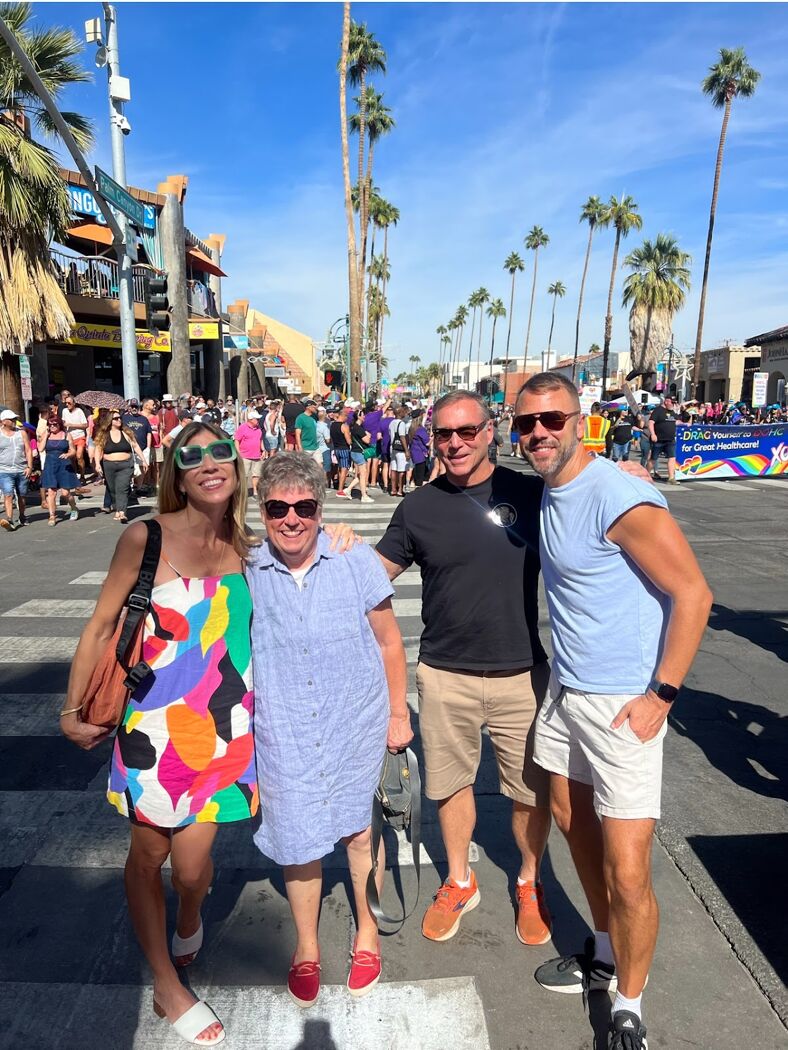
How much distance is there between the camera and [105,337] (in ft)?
76.2

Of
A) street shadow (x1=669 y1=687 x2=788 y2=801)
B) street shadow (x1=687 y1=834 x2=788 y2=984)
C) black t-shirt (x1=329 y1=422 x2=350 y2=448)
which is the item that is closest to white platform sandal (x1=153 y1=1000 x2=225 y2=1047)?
street shadow (x1=687 y1=834 x2=788 y2=984)

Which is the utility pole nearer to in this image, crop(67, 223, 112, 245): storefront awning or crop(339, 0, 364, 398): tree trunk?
crop(67, 223, 112, 245): storefront awning

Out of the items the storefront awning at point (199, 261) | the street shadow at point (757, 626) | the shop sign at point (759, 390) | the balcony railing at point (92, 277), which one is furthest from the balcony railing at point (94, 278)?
the shop sign at point (759, 390)

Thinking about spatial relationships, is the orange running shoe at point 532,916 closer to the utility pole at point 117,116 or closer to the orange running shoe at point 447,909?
the orange running shoe at point 447,909

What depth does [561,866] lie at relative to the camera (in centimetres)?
306

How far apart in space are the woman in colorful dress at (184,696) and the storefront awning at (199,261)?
3047 centimetres

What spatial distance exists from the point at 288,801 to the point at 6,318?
13350mm

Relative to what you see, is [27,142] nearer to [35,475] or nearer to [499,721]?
[35,475]

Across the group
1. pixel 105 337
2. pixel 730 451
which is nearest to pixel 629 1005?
pixel 730 451

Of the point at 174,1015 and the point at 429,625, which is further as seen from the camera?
the point at 429,625

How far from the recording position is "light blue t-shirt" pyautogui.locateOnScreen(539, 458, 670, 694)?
2.16 m

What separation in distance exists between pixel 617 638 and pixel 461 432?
914 mm

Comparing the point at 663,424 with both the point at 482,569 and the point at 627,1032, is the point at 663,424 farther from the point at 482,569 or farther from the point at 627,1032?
the point at 627,1032

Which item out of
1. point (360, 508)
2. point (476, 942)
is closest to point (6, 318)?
point (360, 508)
